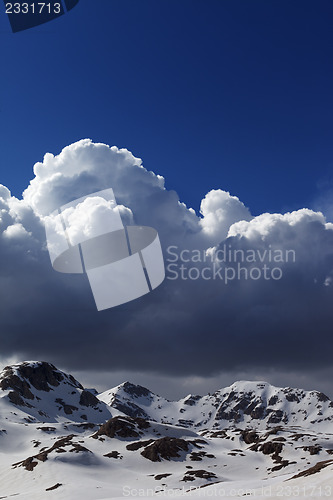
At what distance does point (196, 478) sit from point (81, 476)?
2493 centimetres

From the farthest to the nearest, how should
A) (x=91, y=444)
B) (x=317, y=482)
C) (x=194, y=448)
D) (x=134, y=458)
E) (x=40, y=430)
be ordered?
(x=40, y=430) → (x=194, y=448) → (x=91, y=444) → (x=134, y=458) → (x=317, y=482)

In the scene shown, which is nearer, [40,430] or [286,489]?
[286,489]

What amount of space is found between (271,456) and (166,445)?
40402mm

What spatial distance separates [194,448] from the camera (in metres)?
127

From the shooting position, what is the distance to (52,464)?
91.5 m

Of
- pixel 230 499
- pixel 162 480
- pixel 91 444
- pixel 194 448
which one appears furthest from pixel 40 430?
pixel 230 499

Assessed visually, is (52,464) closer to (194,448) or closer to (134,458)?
(134,458)

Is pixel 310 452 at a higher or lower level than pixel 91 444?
lower

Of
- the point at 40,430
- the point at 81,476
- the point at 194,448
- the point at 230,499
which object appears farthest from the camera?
the point at 40,430

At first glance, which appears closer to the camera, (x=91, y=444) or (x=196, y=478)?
(x=196, y=478)

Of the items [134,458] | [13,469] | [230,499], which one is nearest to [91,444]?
[134,458]

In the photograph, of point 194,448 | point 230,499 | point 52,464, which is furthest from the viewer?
point 194,448

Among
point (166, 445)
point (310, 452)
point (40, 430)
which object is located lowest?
point (310, 452)

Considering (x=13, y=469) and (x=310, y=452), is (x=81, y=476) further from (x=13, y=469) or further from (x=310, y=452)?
(x=310, y=452)
